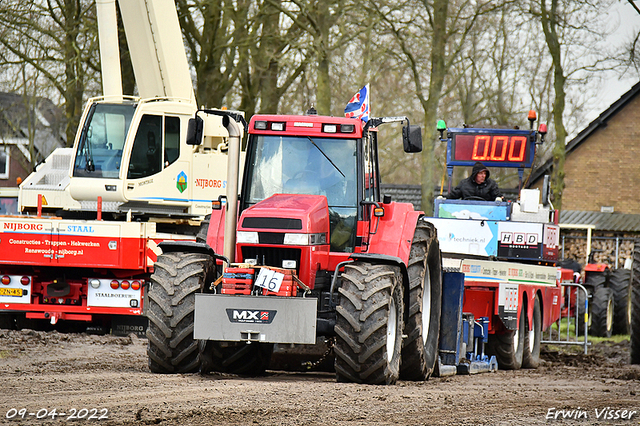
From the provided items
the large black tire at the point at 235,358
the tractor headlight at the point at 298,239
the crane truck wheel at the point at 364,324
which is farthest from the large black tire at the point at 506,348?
the tractor headlight at the point at 298,239

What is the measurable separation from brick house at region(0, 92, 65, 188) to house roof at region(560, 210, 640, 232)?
20546mm

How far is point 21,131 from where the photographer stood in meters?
41.3

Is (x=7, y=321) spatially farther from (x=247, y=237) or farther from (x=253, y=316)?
(x=253, y=316)

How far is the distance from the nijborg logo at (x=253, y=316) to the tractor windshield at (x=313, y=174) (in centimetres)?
136

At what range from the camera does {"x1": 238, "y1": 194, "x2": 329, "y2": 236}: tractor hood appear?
27.8 feet

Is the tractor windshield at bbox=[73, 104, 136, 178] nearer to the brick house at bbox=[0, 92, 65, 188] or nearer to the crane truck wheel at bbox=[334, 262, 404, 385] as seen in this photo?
the crane truck wheel at bbox=[334, 262, 404, 385]

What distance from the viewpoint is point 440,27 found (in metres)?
26.2

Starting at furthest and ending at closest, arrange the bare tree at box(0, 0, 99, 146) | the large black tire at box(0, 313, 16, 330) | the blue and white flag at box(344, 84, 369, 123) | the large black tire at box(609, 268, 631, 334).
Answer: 1. the bare tree at box(0, 0, 99, 146)
2. the large black tire at box(609, 268, 631, 334)
3. the large black tire at box(0, 313, 16, 330)
4. the blue and white flag at box(344, 84, 369, 123)

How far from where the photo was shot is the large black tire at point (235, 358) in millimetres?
9281

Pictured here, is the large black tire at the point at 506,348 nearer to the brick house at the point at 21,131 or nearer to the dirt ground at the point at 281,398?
the dirt ground at the point at 281,398

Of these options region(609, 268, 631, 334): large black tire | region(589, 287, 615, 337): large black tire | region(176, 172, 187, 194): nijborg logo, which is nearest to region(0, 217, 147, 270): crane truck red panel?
region(176, 172, 187, 194): nijborg logo

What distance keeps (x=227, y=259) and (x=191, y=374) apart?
1.13 metres

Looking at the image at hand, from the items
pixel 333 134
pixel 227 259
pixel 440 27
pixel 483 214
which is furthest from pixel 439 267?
pixel 440 27

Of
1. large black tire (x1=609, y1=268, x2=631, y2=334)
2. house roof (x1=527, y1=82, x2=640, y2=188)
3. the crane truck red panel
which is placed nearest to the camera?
the crane truck red panel
